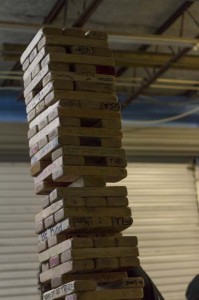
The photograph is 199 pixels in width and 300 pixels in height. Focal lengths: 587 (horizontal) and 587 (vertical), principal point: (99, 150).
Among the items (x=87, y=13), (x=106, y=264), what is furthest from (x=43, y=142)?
(x=87, y=13)

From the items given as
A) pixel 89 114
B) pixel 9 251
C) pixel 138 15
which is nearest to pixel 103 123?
pixel 89 114

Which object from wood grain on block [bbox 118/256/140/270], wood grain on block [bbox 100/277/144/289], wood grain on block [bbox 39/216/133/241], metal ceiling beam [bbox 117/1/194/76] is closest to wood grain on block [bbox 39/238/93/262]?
wood grain on block [bbox 39/216/133/241]

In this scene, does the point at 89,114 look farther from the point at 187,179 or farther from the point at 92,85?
the point at 187,179

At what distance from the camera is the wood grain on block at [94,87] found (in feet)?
17.9

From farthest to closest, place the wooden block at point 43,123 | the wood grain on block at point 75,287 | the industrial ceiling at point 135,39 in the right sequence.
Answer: the industrial ceiling at point 135,39 → the wooden block at point 43,123 → the wood grain on block at point 75,287

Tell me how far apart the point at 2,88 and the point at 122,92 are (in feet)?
7.73

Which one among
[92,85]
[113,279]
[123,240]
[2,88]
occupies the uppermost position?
[2,88]

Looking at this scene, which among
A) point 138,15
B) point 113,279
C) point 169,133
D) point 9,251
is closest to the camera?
point 113,279

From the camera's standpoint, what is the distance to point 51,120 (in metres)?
5.40

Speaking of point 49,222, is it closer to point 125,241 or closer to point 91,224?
point 91,224

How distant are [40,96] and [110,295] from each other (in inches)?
77.2

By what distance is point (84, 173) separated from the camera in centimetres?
520

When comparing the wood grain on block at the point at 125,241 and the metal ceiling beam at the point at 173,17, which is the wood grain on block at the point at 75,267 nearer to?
the wood grain on block at the point at 125,241

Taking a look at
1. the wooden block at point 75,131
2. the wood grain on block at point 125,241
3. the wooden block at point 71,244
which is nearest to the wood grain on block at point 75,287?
the wooden block at point 71,244
